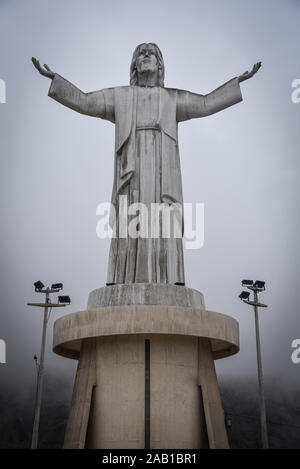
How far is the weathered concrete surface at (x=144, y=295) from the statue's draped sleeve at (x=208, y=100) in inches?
137

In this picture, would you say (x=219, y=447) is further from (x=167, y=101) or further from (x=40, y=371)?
(x=40, y=371)

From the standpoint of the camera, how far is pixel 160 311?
7.66 m

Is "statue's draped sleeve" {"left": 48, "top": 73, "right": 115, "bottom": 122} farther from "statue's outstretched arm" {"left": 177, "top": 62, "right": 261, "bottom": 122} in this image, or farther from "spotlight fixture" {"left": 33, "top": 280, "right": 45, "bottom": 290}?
"spotlight fixture" {"left": 33, "top": 280, "right": 45, "bottom": 290}

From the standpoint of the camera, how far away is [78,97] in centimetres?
962

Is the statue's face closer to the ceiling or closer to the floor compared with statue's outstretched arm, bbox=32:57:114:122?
closer to the ceiling

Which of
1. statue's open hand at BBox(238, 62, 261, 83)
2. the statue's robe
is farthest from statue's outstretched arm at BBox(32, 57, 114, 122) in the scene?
statue's open hand at BBox(238, 62, 261, 83)

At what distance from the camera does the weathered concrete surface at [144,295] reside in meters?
8.18

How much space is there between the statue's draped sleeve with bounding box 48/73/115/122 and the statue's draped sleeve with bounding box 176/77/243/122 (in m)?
1.27

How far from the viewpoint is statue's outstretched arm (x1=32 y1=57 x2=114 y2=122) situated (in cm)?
931

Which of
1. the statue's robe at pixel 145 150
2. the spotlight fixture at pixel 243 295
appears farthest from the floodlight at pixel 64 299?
the statue's robe at pixel 145 150

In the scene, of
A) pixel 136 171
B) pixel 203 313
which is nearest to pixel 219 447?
Answer: pixel 203 313

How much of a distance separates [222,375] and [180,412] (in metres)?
17.5

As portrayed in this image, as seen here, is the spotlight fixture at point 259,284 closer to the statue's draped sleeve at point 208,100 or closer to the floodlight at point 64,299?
the floodlight at point 64,299

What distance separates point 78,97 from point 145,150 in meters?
1.51
